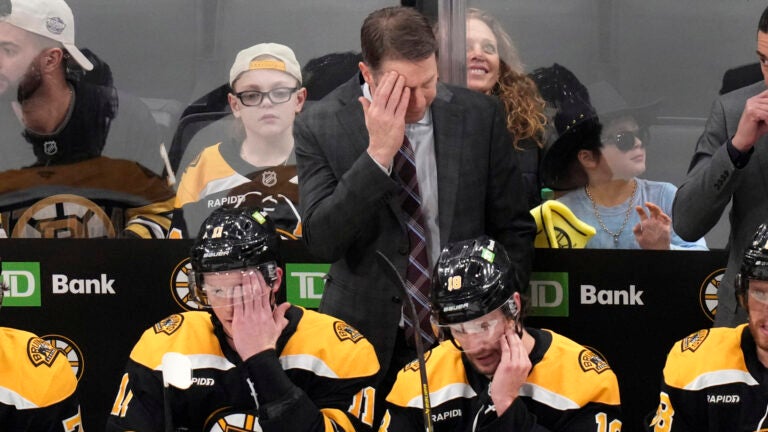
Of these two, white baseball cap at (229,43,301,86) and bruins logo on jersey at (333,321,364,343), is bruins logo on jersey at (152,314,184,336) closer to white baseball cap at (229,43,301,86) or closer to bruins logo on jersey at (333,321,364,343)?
bruins logo on jersey at (333,321,364,343)

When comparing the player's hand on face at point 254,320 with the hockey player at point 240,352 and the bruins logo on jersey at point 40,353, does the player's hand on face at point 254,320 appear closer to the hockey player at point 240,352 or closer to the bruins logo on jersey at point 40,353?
the hockey player at point 240,352

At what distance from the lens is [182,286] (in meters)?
4.48

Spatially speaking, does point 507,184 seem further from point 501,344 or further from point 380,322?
point 501,344

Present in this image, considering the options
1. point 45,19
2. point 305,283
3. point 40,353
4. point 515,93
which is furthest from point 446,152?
point 45,19

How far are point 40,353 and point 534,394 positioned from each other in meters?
1.34

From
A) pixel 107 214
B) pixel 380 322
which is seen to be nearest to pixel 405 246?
pixel 380 322

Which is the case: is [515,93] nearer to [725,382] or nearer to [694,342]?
[694,342]

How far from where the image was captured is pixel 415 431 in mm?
3207

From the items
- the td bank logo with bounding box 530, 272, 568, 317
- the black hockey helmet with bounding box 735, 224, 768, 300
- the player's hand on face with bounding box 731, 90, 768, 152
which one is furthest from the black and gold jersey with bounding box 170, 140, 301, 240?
the black hockey helmet with bounding box 735, 224, 768, 300

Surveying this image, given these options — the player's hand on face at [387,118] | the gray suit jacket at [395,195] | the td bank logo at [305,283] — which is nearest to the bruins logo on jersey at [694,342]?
the gray suit jacket at [395,195]

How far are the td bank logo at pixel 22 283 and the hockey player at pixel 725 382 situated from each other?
7.60ft

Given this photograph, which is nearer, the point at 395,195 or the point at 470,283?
the point at 470,283

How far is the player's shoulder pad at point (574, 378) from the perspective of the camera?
3.19 m

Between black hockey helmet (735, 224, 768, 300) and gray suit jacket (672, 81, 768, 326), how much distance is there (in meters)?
0.43
